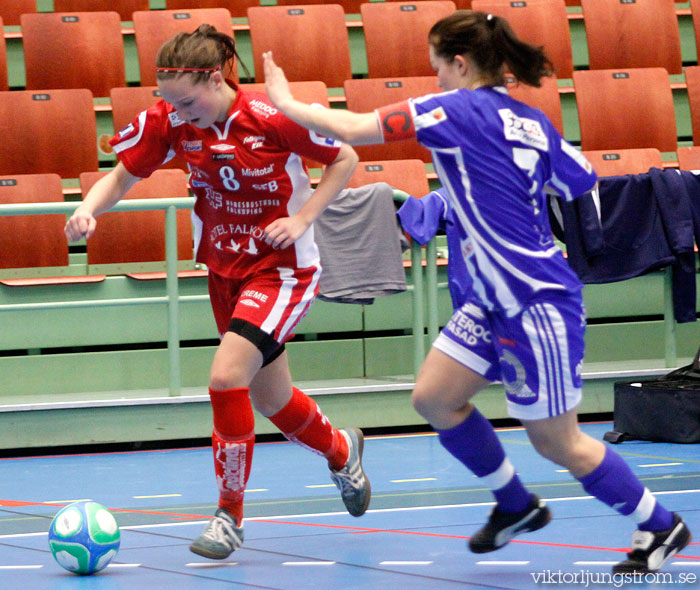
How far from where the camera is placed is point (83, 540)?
3.01 meters

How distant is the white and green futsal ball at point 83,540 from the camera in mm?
3012

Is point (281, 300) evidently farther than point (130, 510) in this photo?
No

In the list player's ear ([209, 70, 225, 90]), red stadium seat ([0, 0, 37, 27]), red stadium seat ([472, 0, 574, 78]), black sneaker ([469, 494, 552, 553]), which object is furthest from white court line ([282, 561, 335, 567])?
red stadium seat ([0, 0, 37, 27])

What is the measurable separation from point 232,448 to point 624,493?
109 centimetres

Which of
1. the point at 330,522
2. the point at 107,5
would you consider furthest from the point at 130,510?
the point at 107,5

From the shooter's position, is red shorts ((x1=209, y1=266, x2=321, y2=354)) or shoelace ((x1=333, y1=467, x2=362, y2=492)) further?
shoelace ((x1=333, y1=467, x2=362, y2=492))

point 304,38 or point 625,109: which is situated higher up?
point 304,38

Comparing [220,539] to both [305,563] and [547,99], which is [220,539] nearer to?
[305,563]

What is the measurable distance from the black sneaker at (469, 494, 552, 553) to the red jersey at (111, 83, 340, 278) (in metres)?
0.96

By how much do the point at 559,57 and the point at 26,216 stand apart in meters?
3.83

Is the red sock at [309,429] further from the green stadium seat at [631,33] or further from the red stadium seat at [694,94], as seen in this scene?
the green stadium seat at [631,33]

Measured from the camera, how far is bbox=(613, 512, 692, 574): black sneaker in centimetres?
281

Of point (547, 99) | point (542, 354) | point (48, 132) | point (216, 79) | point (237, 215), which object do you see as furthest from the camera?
point (547, 99)

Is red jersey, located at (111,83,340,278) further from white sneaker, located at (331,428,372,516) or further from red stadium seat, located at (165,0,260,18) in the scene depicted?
red stadium seat, located at (165,0,260,18)
